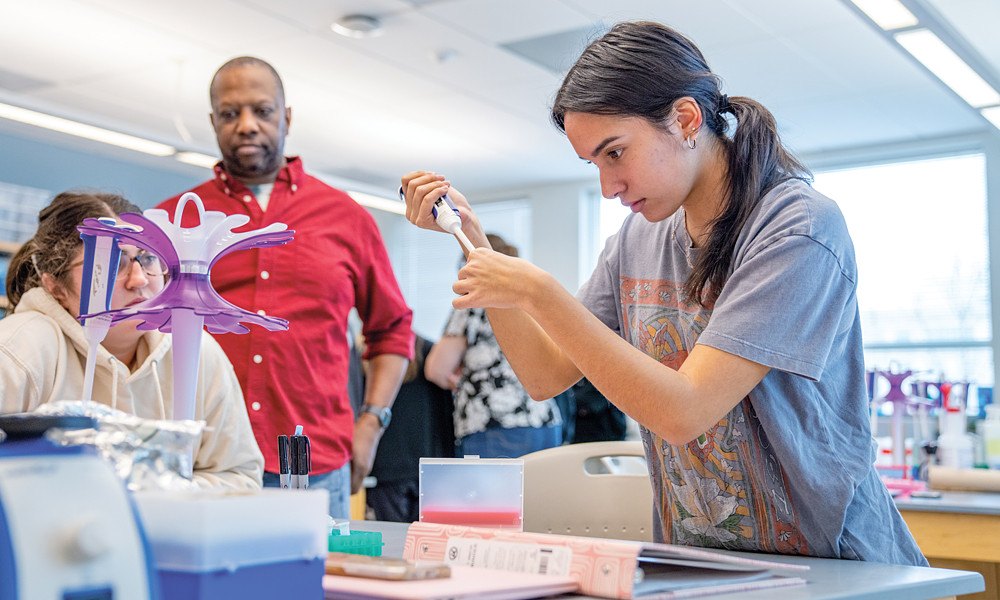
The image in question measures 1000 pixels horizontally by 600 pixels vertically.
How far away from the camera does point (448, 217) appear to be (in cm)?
118

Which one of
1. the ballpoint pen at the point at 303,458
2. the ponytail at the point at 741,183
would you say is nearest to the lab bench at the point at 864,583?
the ballpoint pen at the point at 303,458

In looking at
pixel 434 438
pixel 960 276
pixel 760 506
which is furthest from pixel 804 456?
pixel 960 276

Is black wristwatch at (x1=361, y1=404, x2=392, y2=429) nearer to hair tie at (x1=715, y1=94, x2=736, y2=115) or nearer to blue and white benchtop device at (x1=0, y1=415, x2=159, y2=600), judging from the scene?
hair tie at (x1=715, y1=94, x2=736, y2=115)

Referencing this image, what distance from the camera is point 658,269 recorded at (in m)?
1.31

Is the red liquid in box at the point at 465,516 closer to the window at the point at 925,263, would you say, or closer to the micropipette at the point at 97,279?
the micropipette at the point at 97,279

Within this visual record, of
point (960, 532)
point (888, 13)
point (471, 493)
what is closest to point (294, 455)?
point (471, 493)

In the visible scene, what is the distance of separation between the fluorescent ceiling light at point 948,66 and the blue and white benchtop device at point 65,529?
3301 millimetres

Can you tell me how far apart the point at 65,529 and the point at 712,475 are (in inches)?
32.5

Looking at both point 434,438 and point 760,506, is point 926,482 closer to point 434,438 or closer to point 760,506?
point 434,438

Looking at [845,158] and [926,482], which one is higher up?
[845,158]

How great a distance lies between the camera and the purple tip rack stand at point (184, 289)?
931 mm

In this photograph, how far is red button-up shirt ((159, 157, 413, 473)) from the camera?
191cm

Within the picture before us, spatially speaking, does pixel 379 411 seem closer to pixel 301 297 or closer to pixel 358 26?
pixel 301 297

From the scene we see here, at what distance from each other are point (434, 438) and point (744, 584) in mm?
2598
